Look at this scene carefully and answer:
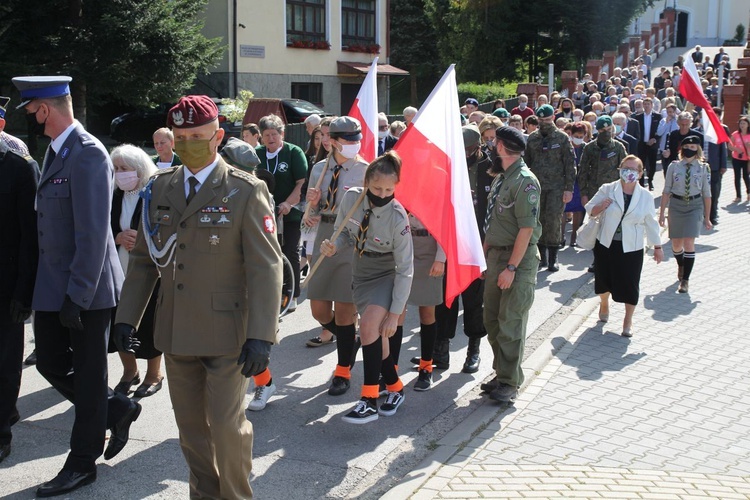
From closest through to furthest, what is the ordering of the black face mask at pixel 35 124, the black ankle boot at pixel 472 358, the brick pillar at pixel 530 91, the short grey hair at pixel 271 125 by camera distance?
the black face mask at pixel 35 124, the black ankle boot at pixel 472 358, the short grey hair at pixel 271 125, the brick pillar at pixel 530 91

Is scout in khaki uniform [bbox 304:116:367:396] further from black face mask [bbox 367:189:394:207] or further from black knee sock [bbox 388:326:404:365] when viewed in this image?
black face mask [bbox 367:189:394:207]

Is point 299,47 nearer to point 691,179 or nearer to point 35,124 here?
point 691,179

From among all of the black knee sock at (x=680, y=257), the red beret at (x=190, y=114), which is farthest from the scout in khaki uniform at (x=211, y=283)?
the black knee sock at (x=680, y=257)

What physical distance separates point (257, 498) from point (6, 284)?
6.67 feet

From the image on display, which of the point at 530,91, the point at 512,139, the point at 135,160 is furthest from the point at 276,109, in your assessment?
the point at 512,139

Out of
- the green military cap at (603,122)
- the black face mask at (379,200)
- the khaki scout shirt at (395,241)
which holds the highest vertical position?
the green military cap at (603,122)

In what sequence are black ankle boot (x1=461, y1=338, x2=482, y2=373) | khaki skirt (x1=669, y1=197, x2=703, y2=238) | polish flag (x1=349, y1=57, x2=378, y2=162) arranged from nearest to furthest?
black ankle boot (x1=461, y1=338, x2=482, y2=373) < polish flag (x1=349, y1=57, x2=378, y2=162) < khaki skirt (x1=669, y1=197, x2=703, y2=238)

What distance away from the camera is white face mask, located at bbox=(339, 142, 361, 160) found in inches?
273

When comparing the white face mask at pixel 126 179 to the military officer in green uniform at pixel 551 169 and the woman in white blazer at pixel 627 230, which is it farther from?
the military officer in green uniform at pixel 551 169

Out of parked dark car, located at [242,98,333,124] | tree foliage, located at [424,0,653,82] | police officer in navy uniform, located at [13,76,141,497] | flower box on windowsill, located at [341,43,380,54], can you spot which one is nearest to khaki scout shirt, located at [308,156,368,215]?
police officer in navy uniform, located at [13,76,141,497]

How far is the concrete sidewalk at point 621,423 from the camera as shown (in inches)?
205

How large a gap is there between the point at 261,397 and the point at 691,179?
692 centimetres

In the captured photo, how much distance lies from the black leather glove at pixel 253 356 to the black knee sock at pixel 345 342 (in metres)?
2.59

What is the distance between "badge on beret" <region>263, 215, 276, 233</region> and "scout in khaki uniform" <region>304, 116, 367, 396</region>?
2.28m
